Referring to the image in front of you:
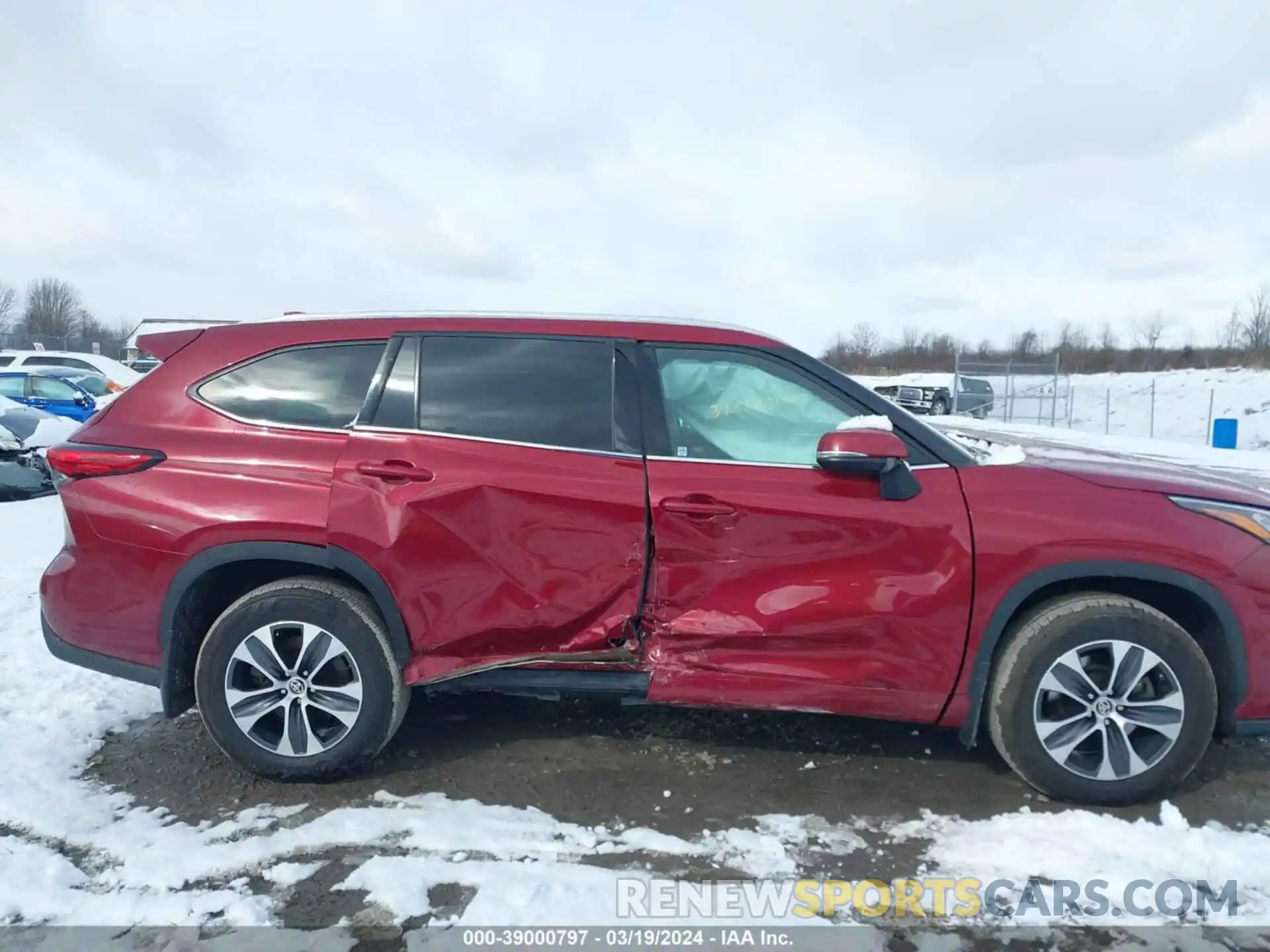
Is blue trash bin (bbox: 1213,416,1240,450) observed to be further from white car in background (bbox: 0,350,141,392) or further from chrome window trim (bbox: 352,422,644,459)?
white car in background (bbox: 0,350,141,392)

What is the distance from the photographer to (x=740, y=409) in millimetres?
3316

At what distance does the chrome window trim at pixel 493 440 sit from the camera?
3201mm

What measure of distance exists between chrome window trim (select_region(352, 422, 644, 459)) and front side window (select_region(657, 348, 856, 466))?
22cm

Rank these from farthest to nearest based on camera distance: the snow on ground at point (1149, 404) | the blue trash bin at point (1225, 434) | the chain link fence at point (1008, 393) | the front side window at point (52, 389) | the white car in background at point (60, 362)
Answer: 1. the chain link fence at point (1008, 393)
2. the snow on ground at point (1149, 404)
3. the white car in background at point (60, 362)
4. the blue trash bin at point (1225, 434)
5. the front side window at point (52, 389)

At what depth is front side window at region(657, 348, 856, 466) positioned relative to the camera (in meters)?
3.22

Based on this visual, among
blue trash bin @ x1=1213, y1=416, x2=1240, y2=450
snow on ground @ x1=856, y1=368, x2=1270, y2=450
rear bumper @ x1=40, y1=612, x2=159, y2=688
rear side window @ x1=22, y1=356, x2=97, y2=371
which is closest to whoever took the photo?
rear bumper @ x1=40, y1=612, x2=159, y2=688

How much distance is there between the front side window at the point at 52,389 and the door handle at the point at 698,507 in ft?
61.6

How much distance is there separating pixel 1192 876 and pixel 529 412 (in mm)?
2767

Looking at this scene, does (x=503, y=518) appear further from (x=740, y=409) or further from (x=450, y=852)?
(x=450, y=852)

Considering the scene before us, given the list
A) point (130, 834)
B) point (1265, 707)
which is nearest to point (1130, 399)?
point (1265, 707)

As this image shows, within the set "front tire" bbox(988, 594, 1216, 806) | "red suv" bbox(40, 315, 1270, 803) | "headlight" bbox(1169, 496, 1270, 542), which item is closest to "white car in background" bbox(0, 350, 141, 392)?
"red suv" bbox(40, 315, 1270, 803)

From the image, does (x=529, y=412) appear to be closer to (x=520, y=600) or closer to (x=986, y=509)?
(x=520, y=600)

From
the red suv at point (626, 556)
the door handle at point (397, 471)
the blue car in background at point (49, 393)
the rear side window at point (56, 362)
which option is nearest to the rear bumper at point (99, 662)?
the red suv at point (626, 556)

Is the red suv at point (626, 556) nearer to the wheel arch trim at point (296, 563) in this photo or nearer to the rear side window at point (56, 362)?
the wheel arch trim at point (296, 563)
